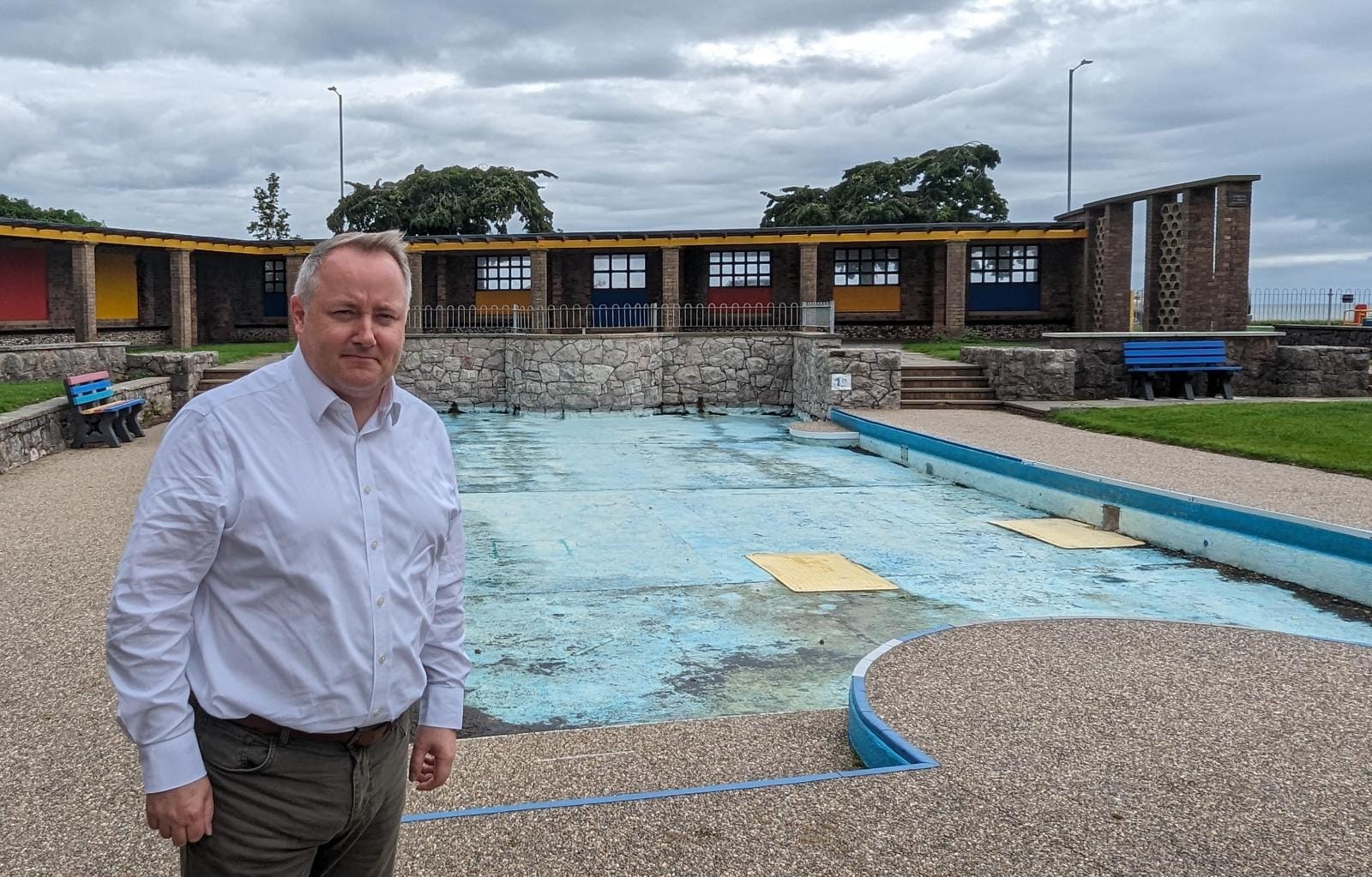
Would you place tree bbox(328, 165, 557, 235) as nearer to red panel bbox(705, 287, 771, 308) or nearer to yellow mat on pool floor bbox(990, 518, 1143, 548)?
red panel bbox(705, 287, 771, 308)

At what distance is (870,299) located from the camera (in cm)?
3266

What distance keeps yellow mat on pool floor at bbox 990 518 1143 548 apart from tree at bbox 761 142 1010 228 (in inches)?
1445

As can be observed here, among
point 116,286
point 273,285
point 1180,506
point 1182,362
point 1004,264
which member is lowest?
point 1180,506

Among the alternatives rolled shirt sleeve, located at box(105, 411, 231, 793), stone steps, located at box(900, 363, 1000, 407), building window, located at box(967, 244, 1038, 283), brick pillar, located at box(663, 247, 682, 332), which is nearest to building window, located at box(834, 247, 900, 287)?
building window, located at box(967, 244, 1038, 283)

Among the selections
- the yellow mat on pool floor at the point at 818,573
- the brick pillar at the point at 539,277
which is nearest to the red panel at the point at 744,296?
the brick pillar at the point at 539,277

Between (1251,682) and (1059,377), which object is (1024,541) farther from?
(1059,377)

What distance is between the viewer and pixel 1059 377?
19.2 meters

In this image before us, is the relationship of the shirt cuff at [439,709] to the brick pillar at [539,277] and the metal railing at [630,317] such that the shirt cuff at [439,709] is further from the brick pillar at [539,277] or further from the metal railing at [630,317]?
the brick pillar at [539,277]

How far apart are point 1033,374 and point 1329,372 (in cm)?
469

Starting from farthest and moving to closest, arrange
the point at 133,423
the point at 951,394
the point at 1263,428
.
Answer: the point at 951,394, the point at 133,423, the point at 1263,428

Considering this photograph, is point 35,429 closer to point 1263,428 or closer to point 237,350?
point 1263,428

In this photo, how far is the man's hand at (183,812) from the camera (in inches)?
81.7

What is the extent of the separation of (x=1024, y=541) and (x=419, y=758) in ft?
28.1

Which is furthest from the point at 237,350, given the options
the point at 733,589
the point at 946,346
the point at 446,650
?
the point at 446,650
